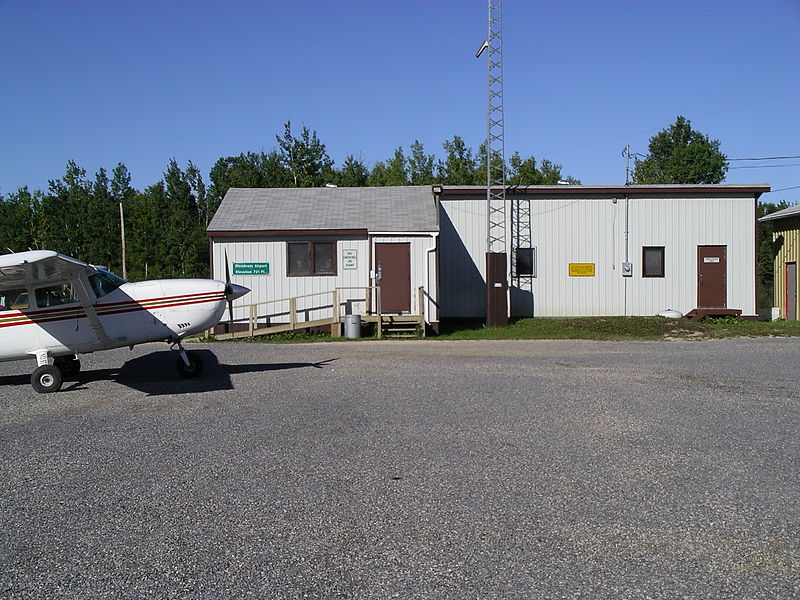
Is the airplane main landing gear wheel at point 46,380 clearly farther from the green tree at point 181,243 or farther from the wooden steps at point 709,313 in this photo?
the green tree at point 181,243

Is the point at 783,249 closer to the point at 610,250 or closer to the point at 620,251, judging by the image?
the point at 620,251

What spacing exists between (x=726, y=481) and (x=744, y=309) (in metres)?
19.3

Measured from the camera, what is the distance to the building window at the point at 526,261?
23000mm

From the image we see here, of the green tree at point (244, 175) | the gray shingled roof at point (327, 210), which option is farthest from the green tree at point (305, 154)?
the gray shingled roof at point (327, 210)

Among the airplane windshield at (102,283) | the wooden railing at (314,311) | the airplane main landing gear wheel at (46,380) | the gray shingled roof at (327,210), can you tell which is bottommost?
the airplane main landing gear wheel at (46,380)

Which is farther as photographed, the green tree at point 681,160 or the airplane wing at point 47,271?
the green tree at point 681,160

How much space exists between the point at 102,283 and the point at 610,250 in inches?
643

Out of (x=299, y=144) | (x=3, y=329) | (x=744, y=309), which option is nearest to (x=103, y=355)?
(x=3, y=329)

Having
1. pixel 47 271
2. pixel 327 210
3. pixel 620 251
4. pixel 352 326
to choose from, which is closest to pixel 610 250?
pixel 620 251

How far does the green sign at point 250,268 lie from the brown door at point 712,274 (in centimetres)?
1363

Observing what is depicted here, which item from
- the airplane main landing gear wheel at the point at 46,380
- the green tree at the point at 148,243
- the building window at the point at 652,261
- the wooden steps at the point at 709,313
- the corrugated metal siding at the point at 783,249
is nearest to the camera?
the airplane main landing gear wheel at the point at 46,380

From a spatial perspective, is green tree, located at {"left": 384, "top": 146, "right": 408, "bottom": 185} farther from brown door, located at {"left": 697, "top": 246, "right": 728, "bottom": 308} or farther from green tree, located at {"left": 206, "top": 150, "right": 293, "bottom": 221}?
brown door, located at {"left": 697, "top": 246, "right": 728, "bottom": 308}

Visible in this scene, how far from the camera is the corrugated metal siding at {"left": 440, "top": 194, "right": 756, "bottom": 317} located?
74.6ft

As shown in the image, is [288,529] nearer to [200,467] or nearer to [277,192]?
[200,467]
